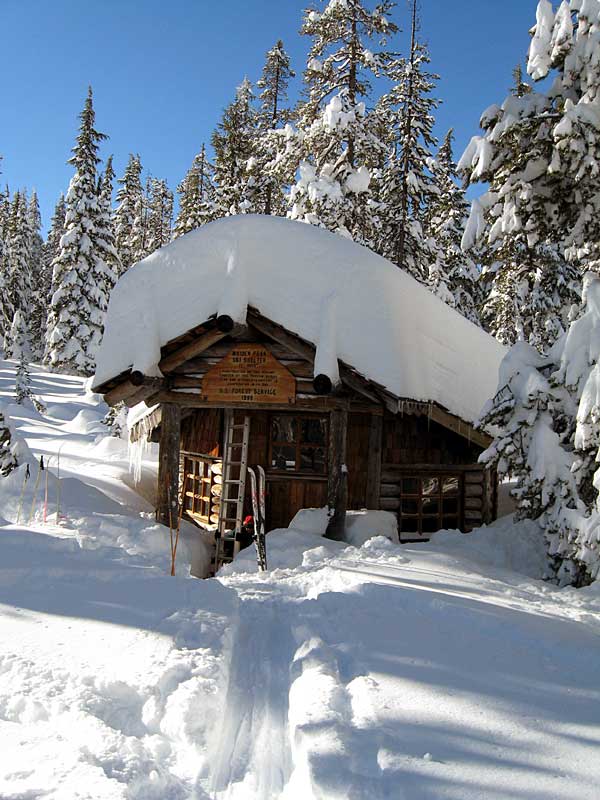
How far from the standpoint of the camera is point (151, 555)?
1000 cm

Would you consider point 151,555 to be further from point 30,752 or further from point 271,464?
point 30,752

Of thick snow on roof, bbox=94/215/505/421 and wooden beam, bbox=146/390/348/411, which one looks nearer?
thick snow on roof, bbox=94/215/505/421

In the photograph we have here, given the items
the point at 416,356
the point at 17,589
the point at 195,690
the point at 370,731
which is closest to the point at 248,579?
the point at 17,589

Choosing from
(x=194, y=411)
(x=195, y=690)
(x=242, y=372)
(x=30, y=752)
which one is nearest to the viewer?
(x=30, y=752)

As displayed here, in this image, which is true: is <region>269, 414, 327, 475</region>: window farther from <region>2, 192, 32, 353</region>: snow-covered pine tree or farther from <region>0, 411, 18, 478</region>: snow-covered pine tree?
<region>2, 192, 32, 353</region>: snow-covered pine tree

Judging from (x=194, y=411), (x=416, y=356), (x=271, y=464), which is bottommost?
(x=271, y=464)

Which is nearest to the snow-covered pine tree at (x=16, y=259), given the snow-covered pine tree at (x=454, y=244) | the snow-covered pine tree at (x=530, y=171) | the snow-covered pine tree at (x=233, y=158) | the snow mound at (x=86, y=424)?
the snow mound at (x=86, y=424)

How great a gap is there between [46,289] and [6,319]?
1801 centimetres

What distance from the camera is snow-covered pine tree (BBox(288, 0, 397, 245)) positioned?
68.4ft

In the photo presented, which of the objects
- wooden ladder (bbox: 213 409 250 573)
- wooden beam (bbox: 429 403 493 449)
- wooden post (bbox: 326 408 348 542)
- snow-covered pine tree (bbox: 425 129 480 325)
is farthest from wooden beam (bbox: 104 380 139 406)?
snow-covered pine tree (bbox: 425 129 480 325)

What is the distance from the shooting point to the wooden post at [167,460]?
12.1 m

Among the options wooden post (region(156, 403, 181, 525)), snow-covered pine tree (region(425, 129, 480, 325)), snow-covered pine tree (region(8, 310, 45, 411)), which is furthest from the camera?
snow-covered pine tree (region(8, 310, 45, 411))

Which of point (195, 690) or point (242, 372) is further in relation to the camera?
point (242, 372)

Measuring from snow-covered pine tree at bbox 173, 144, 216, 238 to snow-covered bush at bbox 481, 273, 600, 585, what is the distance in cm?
2148
